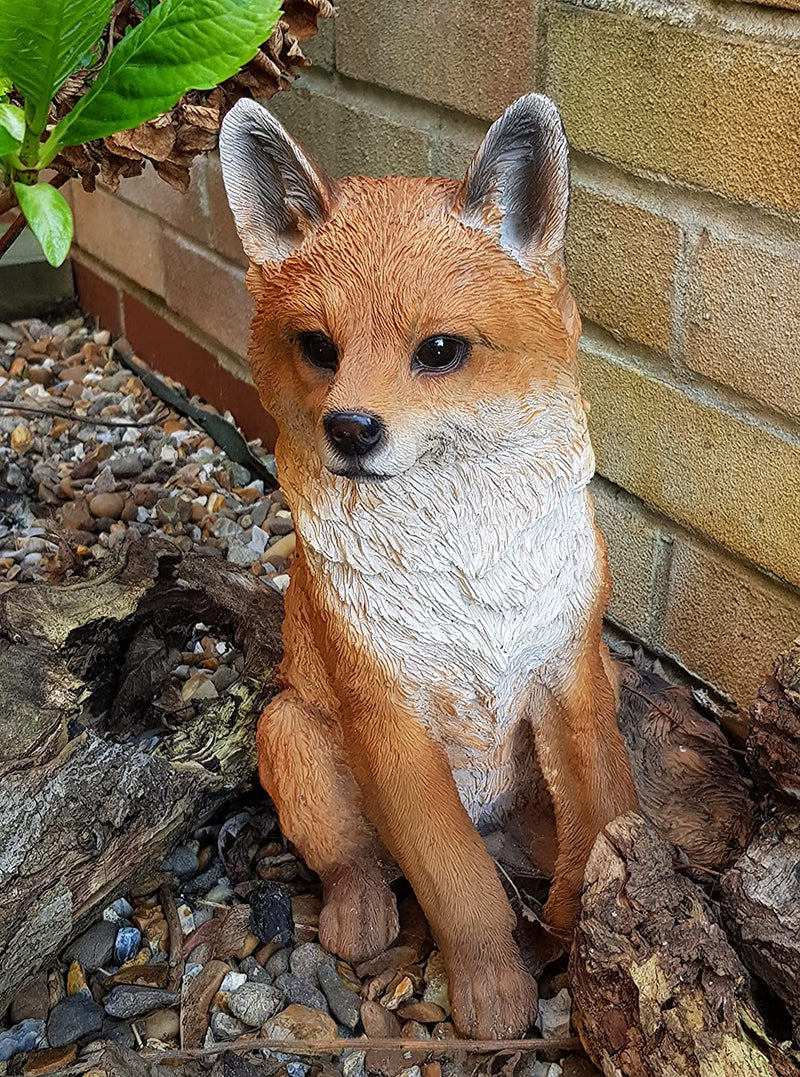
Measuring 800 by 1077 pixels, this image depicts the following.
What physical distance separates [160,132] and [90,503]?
4.53 ft

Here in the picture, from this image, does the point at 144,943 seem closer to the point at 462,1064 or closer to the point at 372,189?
the point at 462,1064

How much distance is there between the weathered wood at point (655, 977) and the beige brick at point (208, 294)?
1.74 metres

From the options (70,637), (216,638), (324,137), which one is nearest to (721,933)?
(70,637)

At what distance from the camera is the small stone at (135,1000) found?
146 centimetres

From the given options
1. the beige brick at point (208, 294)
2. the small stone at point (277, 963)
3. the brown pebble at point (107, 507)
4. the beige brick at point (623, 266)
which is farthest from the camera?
the beige brick at point (208, 294)

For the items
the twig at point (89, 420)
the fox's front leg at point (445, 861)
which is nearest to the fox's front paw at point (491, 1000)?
the fox's front leg at point (445, 861)

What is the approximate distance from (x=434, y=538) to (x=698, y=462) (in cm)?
68

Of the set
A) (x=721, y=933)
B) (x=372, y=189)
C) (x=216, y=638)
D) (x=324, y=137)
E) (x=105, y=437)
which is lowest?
(x=105, y=437)

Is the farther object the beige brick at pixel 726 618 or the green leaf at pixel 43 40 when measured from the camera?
the beige brick at pixel 726 618

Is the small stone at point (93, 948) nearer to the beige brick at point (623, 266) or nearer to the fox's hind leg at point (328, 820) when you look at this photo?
the fox's hind leg at point (328, 820)

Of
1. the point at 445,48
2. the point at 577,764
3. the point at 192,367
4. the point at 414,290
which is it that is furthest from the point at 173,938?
the point at 192,367

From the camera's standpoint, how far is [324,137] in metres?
2.28

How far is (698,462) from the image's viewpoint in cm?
172

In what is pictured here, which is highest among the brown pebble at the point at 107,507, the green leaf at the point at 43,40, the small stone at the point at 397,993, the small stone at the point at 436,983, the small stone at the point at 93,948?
the green leaf at the point at 43,40
